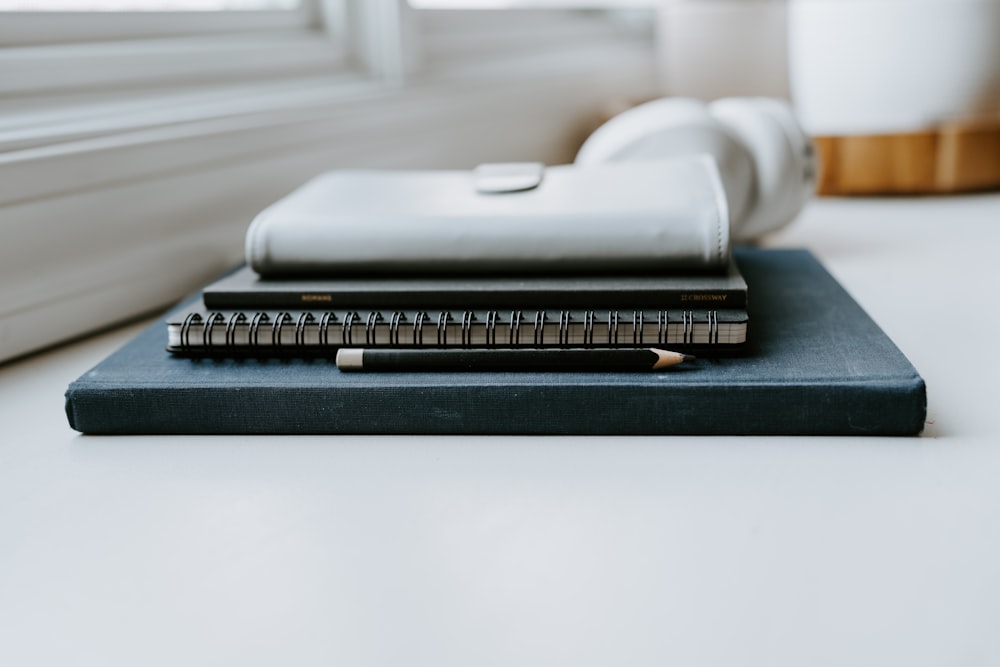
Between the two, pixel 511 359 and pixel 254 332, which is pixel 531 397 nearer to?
pixel 511 359

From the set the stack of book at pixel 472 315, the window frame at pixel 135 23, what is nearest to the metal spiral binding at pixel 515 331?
the stack of book at pixel 472 315

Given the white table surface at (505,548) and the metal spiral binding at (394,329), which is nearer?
the white table surface at (505,548)

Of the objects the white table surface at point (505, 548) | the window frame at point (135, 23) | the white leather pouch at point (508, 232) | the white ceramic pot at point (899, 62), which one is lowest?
the white table surface at point (505, 548)

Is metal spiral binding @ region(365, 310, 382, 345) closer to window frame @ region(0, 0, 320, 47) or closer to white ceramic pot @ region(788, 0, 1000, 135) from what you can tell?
window frame @ region(0, 0, 320, 47)

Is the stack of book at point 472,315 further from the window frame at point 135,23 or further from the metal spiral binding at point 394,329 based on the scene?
the window frame at point 135,23

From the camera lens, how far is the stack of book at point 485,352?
1.48ft

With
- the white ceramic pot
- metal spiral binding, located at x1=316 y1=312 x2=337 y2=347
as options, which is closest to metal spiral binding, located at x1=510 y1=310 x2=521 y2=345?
metal spiral binding, located at x1=316 y1=312 x2=337 y2=347

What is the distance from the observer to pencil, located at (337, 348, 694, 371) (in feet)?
1.53

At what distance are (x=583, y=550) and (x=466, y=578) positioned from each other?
2.0 inches

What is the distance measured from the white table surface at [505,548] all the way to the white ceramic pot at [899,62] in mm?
689

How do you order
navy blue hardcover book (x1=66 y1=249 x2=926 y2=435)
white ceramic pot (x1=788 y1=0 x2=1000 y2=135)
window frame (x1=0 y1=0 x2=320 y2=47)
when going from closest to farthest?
navy blue hardcover book (x1=66 y1=249 x2=926 y2=435), window frame (x1=0 y1=0 x2=320 y2=47), white ceramic pot (x1=788 y1=0 x2=1000 y2=135)

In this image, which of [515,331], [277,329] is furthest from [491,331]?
[277,329]

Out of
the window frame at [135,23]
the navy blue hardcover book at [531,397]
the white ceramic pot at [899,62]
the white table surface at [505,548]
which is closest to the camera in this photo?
the white table surface at [505,548]

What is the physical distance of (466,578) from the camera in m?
0.34
